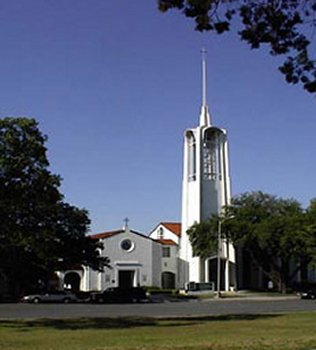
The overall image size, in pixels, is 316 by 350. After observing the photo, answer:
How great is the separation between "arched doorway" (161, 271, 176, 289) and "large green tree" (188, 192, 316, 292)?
17.7ft

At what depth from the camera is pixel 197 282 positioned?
88.6 m

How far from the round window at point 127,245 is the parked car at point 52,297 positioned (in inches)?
854

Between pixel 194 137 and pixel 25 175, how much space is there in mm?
62762

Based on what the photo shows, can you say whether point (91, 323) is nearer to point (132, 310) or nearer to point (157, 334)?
point (157, 334)

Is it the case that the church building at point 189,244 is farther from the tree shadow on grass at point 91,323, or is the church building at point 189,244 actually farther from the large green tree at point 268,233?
the tree shadow on grass at point 91,323

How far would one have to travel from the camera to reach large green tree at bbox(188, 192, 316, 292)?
81438 mm

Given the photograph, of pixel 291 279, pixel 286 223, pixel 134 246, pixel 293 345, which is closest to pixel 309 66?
pixel 293 345

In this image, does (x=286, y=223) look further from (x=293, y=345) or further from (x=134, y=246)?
(x=293, y=345)

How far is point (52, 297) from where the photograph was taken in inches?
2566

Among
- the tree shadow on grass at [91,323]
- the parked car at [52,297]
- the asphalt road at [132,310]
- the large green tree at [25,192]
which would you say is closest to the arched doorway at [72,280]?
the parked car at [52,297]

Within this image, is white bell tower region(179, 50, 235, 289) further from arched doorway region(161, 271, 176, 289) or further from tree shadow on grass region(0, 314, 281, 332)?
tree shadow on grass region(0, 314, 281, 332)

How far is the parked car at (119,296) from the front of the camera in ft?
→ 206


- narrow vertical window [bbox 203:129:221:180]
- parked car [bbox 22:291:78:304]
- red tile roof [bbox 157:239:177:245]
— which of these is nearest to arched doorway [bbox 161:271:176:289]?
red tile roof [bbox 157:239:177:245]

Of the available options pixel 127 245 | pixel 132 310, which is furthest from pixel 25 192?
pixel 127 245
